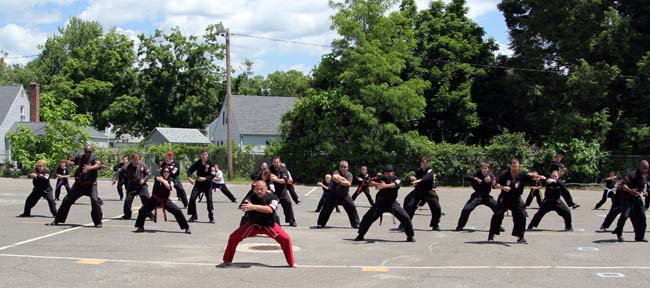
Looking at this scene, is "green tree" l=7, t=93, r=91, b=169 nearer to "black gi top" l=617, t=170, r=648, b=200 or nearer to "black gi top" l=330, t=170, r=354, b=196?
"black gi top" l=330, t=170, r=354, b=196

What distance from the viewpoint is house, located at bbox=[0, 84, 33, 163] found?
5522 cm

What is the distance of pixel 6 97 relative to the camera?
187 feet

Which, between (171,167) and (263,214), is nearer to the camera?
(263,214)

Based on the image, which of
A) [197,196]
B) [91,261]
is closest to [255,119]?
[197,196]

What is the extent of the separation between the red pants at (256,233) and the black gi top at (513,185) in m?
5.43

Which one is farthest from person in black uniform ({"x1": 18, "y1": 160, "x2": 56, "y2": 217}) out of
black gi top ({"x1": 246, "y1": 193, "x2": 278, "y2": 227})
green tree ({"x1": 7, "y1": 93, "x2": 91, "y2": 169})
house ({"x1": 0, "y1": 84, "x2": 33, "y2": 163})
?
house ({"x1": 0, "y1": 84, "x2": 33, "y2": 163})

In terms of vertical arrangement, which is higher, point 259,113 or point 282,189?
point 259,113

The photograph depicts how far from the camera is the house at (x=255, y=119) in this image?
185ft

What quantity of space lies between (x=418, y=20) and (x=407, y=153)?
42.9 ft

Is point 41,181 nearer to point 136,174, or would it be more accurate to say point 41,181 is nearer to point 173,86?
point 136,174

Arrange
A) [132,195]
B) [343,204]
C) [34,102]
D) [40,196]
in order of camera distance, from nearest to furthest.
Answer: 1. [343,204]
2. [132,195]
3. [40,196]
4. [34,102]

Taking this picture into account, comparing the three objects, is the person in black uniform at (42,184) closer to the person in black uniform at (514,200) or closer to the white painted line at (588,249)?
the person in black uniform at (514,200)

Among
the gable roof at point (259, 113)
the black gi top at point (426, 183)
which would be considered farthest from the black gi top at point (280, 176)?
the gable roof at point (259, 113)

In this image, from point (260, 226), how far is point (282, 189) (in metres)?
6.06
